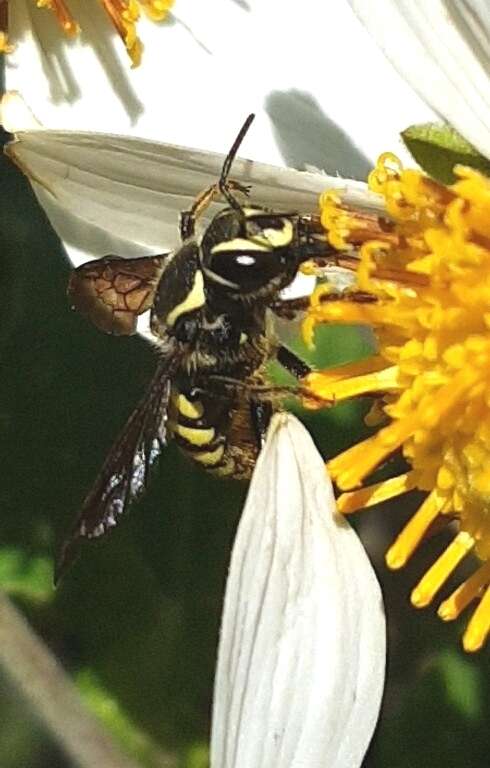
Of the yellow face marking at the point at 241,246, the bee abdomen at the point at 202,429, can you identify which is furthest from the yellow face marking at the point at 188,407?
the yellow face marking at the point at 241,246

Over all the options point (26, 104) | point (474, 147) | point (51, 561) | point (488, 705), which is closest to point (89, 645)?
point (51, 561)

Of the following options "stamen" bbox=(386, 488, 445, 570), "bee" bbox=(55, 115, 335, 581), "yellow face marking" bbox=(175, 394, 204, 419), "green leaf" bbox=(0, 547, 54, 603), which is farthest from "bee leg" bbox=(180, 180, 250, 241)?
"green leaf" bbox=(0, 547, 54, 603)

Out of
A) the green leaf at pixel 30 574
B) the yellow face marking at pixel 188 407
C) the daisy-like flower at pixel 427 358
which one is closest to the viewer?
the daisy-like flower at pixel 427 358

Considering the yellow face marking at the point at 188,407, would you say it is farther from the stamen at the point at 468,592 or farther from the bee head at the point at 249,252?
the stamen at the point at 468,592

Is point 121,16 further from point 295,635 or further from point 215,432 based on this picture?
point 295,635

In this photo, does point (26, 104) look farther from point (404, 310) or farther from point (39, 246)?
point (404, 310)

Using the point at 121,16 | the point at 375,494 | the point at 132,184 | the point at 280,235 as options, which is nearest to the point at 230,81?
the point at 121,16
